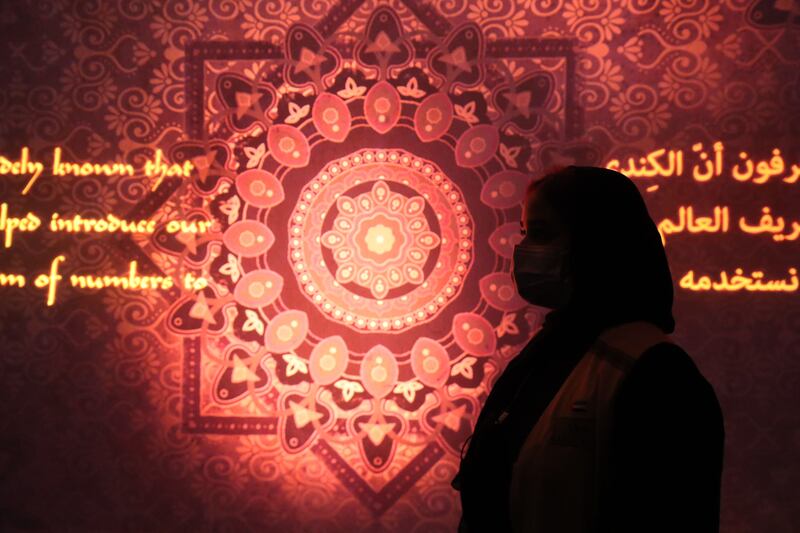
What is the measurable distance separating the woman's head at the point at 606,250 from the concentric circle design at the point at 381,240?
103 cm

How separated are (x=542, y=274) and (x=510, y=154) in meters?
1.07

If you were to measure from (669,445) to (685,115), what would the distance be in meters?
1.57

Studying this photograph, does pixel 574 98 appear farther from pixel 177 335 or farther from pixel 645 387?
pixel 177 335

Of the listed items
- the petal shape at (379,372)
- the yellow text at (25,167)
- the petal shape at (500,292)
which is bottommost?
the petal shape at (379,372)

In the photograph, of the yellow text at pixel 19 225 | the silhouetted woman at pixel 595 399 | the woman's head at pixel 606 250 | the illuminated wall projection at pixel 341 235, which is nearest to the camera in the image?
the silhouetted woman at pixel 595 399

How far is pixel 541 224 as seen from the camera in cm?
121

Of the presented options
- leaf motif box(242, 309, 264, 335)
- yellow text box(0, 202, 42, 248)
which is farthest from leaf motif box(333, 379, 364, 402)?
yellow text box(0, 202, 42, 248)

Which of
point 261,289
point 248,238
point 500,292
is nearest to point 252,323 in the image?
point 261,289

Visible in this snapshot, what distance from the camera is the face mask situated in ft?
3.92

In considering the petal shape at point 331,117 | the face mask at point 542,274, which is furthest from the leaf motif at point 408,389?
the face mask at point 542,274

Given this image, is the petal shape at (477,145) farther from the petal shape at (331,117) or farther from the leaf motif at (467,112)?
the petal shape at (331,117)

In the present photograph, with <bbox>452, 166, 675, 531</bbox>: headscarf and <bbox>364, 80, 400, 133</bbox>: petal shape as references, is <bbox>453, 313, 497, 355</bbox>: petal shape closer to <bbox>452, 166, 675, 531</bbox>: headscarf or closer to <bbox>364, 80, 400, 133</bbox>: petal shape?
<bbox>364, 80, 400, 133</bbox>: petal shape

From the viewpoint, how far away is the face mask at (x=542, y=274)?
3.92 ft

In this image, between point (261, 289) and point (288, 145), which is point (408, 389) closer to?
point (261, 289)
